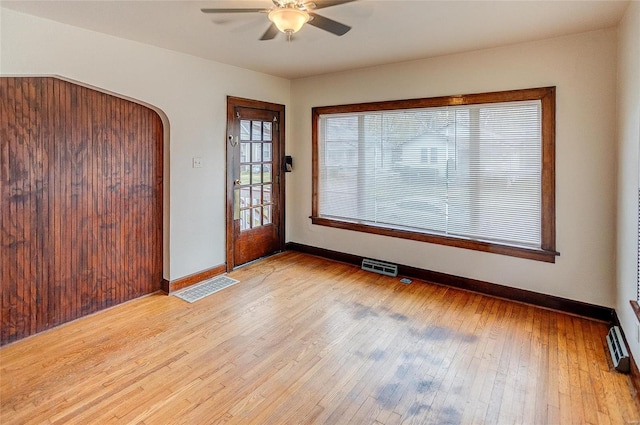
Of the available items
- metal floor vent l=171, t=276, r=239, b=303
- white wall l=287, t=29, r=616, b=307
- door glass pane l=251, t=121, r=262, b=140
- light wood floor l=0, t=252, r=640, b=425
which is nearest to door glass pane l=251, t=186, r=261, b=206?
door glass pane l=251, t=121, r=262, b=140

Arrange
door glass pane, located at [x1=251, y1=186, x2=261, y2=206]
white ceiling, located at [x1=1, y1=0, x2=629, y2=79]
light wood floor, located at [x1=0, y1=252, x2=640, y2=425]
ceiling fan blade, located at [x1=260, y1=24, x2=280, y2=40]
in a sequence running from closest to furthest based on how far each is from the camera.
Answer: light wood floor, located at [x1=0, y1=252, x2=640, y2=425], white ceiling, located at [x1=1, y1=0, x2=629, y2=79], ceiling fan blade, located at [x1=260, y1=24, x2=280, y2=40], door glass pane, located at [x1=251, y1=186, x2=261, y2=206]

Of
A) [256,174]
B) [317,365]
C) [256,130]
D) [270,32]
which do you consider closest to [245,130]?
[256,130]

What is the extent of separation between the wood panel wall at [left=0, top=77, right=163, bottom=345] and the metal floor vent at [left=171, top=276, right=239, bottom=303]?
1.16ft

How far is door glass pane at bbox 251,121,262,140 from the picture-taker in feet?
15.3

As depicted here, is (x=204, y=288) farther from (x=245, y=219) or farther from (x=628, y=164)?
(x=628, y=164)

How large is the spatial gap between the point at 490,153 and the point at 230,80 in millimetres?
3023

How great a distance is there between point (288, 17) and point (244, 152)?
2.49 metres

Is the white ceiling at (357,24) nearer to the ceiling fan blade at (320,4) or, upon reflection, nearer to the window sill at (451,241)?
the ceiling fan blade at (320,4)

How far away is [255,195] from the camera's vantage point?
4.79 meters

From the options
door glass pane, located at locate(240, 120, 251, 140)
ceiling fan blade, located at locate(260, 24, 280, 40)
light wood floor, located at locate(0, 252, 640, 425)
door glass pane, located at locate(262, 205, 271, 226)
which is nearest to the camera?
light wood floor, located at locate(0, 252, 640, 425)

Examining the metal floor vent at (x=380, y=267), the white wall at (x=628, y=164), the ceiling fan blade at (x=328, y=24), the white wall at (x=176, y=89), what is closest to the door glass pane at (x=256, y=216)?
the white wall at (x=176, y=89)

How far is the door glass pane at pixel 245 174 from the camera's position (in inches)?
179

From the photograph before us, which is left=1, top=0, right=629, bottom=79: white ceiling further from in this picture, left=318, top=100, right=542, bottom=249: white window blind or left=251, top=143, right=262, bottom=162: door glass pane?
left=251, top=143, right=262, bottom=162: door glass pane

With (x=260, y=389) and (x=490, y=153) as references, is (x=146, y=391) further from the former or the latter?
(x=490, y=153)
